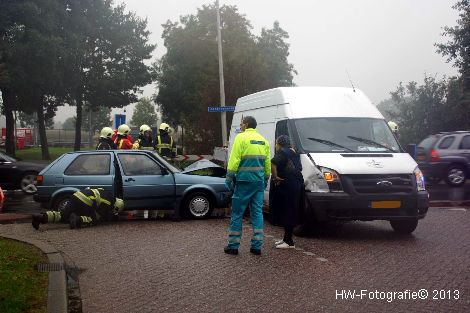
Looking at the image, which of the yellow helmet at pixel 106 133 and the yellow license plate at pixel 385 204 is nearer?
the yellow license plate at pixel 385 204

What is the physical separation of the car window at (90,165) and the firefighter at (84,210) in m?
0.57

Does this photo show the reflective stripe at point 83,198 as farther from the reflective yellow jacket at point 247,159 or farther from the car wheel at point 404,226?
the car wheel at point 404,226

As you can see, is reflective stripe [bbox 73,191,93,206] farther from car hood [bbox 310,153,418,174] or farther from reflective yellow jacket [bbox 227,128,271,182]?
car hood [bbox 310,153,418,174]

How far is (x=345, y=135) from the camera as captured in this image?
10.2 metres

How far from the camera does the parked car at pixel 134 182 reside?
11.6 metres

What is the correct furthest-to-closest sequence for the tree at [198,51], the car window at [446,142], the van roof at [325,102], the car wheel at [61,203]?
1. the tree at [198,51]
2. the car window at [446,142]
3. the car wheel at [61,203]
4. the van roof at [325,102]

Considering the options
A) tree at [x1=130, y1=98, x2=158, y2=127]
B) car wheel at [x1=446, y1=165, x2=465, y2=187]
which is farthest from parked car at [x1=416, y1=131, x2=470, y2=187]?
tree at [x1=130, y1=98, x2=158, y2=127]

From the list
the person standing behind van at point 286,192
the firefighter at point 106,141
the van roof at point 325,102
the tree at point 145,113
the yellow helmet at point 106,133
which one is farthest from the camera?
the tree at point 145,113

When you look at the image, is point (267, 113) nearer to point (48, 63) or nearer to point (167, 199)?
point (167, 199)

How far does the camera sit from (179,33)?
179 ft

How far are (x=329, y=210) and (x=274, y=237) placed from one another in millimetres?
1108

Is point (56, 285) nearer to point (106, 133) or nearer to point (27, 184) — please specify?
point (106, 133)

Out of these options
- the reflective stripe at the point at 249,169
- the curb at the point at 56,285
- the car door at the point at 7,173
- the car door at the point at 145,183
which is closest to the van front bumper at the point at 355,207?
the reflective stripe at the point at 249,169

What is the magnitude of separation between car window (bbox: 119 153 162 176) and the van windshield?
317 centimetres
